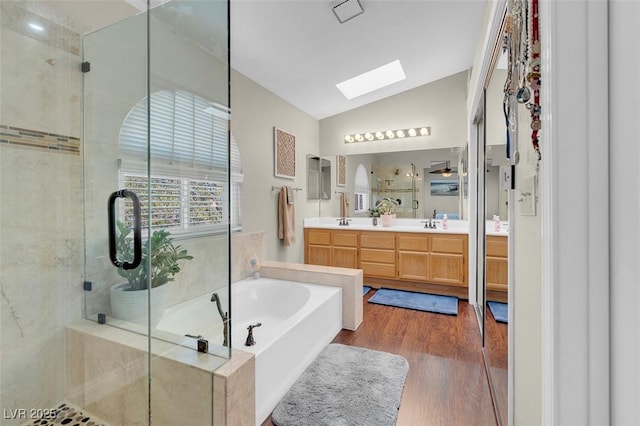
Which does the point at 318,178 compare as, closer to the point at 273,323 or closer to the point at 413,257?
the point at 413,257

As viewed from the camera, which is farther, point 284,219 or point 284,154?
point 284,154

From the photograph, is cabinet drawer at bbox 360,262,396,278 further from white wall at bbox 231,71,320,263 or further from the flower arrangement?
the flower arrangement

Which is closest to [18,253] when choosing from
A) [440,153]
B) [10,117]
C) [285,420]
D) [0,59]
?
[10,117]

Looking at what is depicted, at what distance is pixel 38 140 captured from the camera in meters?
1.49

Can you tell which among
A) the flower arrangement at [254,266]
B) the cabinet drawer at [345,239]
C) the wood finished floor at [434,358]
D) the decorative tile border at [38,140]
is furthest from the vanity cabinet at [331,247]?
the decorative tile border at [38,140]

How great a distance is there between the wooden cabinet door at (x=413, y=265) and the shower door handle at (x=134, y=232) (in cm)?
287

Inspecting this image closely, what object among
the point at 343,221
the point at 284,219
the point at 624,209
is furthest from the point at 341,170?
the point at 624,209

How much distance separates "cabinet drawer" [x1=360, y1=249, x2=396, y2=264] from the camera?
3656mm

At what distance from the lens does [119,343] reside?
1492 mm

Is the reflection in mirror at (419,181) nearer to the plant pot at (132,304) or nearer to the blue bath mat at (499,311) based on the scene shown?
the blue bath mat at (499,311)

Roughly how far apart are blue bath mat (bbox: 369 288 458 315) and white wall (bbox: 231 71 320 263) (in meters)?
1.25

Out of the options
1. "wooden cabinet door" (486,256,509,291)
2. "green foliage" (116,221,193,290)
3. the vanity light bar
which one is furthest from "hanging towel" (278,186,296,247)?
"wooden cabinet door" (486,256,509,291)

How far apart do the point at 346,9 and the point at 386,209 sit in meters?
2.55

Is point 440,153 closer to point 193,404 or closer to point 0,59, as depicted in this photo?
point 193,404
